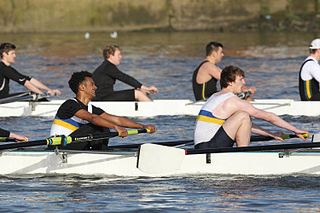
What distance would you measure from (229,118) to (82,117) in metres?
1.79

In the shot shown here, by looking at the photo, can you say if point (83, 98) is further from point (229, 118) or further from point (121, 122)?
point (229, 118)

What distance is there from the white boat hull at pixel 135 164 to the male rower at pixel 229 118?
0.62 ft

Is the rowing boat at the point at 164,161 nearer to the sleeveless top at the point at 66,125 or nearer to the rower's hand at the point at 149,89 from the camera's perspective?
the sleeveless top at the point at 66,125

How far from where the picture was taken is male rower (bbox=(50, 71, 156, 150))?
1288cm

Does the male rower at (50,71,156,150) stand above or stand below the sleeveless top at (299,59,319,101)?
below

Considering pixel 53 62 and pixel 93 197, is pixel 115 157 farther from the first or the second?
pixel 53 62

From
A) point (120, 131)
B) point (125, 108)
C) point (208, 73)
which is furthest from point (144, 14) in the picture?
point (120, 131)

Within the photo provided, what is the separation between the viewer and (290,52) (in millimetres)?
34594

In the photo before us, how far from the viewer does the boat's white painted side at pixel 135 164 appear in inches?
504

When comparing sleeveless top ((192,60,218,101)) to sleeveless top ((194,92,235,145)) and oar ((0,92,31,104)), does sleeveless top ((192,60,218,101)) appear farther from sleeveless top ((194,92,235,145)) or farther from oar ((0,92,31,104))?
sleeveless top ((194,92,235,145))

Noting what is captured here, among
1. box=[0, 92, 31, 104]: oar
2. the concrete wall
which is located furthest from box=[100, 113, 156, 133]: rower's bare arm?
the concrete wall

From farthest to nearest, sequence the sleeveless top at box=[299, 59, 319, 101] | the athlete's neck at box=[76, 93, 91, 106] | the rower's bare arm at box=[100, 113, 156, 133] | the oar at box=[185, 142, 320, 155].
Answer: the sleeveless top at box=[299, 59, 319, 101] → the rower's bare arm at box=[100, 113, 156, 133] → the athlete's neck at box=[76, 93, 91, 106] → the oar at box=[185, 142, 320, 155]

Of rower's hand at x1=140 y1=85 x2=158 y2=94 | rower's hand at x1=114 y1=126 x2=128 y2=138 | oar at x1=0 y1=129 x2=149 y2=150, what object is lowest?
oar at x1=0 y1=129 x2=149 y2=150

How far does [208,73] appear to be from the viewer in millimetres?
19266
